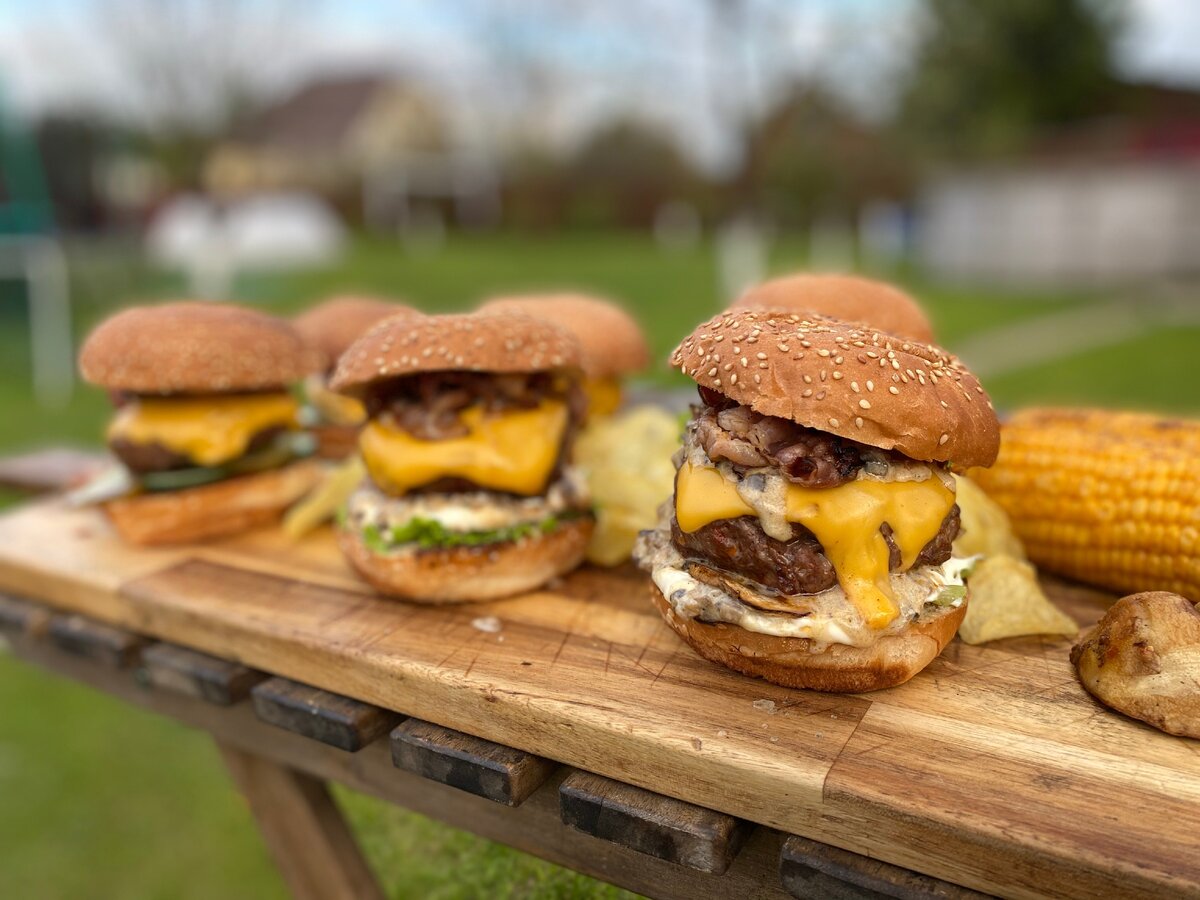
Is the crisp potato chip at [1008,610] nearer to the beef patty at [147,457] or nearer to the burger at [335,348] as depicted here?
the burger at [335,348]

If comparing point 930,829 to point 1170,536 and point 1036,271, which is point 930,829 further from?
point 1036,271

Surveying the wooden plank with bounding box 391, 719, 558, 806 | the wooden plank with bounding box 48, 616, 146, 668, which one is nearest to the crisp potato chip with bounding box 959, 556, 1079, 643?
the wooden plank with bounding box 391, 719, 558, 806

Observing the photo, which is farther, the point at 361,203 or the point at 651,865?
the point at 361,203

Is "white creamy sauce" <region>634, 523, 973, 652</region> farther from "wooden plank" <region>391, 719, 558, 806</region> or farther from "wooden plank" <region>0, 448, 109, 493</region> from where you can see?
"wooden plank" <region>0, 448, 109, 493</region>

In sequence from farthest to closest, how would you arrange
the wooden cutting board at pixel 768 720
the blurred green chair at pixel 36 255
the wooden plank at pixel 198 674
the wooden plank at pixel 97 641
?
the blurred green chair at pixel 36 255 → the wooden plank at pixel 97 641 → the wooden plank at pixel 198 674 → the wooden cutting board at pixel 768 720

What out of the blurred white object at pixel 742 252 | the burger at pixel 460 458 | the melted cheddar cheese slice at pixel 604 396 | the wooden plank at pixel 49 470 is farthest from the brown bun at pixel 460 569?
the blurred white object at pixel 742 252

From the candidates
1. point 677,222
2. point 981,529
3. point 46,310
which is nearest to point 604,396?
point 981,529

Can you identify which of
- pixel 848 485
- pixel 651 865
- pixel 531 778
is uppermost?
pixel 848 485

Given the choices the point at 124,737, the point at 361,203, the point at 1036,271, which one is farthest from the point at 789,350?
the point at 361,203
